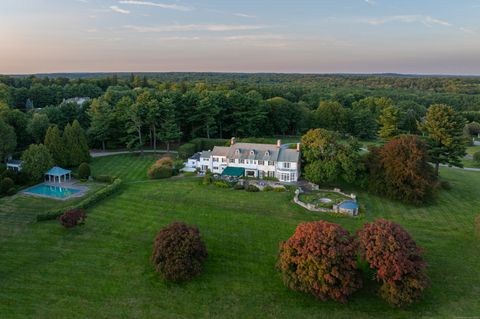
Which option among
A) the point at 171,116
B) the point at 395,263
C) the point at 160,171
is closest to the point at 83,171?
the point at 160,171

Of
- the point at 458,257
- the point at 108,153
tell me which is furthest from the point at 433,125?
the point at 108,153

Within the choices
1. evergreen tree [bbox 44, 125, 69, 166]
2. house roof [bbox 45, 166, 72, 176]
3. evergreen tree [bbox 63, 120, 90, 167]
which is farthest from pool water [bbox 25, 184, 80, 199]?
evergreen tree [bbox 63, 120, 90, 167]

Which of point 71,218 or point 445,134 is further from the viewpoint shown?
point 445,134

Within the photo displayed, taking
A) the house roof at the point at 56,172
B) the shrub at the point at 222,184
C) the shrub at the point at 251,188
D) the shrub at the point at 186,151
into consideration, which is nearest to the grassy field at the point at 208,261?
the shrub at the point at 251,188

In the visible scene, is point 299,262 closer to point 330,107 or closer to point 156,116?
point 156,116

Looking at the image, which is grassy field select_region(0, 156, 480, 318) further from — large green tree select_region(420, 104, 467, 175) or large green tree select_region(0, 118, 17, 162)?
large green tree select_region(0, 118, 17, 162)

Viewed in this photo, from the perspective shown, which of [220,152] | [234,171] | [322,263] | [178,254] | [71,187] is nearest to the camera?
[322,263]

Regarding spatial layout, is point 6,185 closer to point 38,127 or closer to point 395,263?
point 38,127
